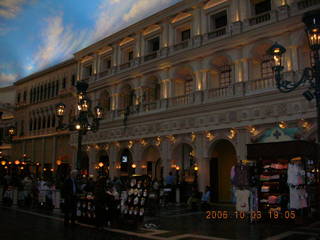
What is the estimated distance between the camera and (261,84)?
18984 millimetres

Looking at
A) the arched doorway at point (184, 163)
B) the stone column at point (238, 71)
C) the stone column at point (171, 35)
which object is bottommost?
the arched doorway at point (184, 163)

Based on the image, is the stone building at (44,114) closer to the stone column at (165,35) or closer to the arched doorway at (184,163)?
the stone column at (165,35)

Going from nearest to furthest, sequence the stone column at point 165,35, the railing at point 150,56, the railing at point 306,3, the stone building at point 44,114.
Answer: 1. the railing at point 306,3
2. the stone column at point 165,35
3. the railing at point 150,56
4. the stone building at point 44,114

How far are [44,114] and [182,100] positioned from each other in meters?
21.2

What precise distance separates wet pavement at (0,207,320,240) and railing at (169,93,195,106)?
10349mm

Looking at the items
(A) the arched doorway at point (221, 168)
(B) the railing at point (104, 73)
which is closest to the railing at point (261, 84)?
(A) the arched doorway at point (221, 168)

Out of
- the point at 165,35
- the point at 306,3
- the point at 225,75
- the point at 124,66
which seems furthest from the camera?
the point at 124,66

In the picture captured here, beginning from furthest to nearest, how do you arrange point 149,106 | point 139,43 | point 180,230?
point 139,43, point 149,106, point 180,230

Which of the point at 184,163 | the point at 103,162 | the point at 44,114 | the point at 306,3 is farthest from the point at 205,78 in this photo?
the point at 44,114

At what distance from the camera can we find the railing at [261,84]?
1855 centimetres

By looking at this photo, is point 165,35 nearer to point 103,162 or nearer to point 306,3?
point 306,3

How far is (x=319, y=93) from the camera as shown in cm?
Answer: 843

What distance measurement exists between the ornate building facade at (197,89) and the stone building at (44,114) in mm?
3798

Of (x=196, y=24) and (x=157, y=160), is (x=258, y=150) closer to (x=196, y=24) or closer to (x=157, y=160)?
(x=196, y=24)
